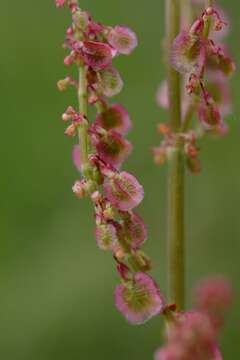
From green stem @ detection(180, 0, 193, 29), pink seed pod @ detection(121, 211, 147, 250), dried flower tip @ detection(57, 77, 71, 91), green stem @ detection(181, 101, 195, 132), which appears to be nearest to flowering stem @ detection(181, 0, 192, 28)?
green stem @ detection(180, 0, 193, 29)

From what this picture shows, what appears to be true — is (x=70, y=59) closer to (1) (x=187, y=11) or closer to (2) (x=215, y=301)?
(1) (x=187, y=11)

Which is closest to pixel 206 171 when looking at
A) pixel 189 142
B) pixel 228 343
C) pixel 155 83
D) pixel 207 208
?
pixel 207 208

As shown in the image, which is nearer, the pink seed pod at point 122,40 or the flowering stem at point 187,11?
the pink seed pod at point 122,40

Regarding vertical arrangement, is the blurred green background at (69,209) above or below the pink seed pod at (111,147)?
above

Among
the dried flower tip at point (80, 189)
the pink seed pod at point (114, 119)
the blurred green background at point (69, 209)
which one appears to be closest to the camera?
the dried flower tip at point (80, 189)

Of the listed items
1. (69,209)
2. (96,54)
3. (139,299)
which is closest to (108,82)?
(96,54)

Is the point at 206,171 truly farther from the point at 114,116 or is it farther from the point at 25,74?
the point at 114,116

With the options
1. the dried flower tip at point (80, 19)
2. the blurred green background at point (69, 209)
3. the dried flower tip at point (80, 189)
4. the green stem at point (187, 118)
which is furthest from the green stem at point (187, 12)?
the blurred green background at point (69, 209)

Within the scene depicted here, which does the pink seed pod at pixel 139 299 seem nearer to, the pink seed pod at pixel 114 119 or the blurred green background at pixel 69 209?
the pink seed pod at pixel 114 119
